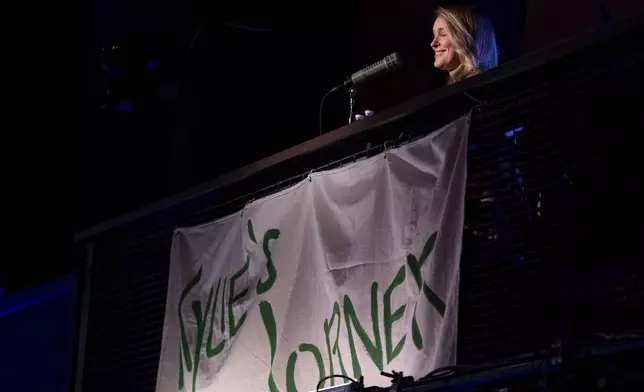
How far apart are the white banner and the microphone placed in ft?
1.48

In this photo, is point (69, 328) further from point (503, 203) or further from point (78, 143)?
point (503, 203)

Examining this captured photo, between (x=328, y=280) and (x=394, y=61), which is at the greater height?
(x=394, y=61)

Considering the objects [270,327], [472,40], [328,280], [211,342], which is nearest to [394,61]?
[472,40]

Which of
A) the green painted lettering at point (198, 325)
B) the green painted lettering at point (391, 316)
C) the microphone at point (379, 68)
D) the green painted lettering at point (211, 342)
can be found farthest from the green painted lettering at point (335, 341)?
the microphone at point (379, 68)

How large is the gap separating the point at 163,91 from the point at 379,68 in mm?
2167

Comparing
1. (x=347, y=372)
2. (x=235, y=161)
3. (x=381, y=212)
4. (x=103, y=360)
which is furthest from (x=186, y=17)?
(x=347, y=372)

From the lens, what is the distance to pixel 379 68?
15.3 ft

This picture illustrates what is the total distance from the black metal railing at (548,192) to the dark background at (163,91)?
6.48 feet

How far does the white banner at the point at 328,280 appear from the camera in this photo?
13.2 ft

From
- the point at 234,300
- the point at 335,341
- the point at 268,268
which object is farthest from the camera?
the point at 234,300

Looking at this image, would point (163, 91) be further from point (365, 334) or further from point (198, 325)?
point (365, 334)

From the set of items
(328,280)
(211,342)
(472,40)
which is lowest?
(211,342)

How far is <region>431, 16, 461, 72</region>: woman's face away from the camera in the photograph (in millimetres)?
5051

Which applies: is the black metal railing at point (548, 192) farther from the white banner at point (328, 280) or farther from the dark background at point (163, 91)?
the dark background at point (163, 91)
